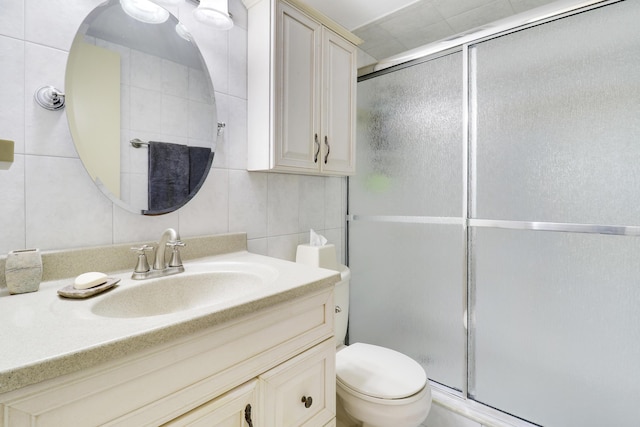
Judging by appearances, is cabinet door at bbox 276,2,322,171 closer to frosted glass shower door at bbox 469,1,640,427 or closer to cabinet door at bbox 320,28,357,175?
cabinet door at bbox 320,28,357,175

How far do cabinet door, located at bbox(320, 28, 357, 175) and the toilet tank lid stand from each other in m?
0.88

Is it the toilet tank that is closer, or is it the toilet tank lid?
the toilet tank lid

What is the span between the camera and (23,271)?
0.72 meters

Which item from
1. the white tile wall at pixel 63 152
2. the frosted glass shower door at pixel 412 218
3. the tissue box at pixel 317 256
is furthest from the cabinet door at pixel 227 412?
the frosted glass shower door at pixel 412 218

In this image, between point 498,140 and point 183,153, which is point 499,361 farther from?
point 183,153

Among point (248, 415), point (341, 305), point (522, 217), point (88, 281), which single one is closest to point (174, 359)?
point (248, 415)

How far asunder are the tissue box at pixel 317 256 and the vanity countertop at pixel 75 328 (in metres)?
0.63

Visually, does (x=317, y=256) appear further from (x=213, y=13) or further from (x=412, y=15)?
(x=412, y=15)

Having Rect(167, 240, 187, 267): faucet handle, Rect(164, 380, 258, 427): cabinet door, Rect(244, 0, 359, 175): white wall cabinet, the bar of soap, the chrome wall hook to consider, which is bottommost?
Rect(164, 380, 258, 427): cabinet door

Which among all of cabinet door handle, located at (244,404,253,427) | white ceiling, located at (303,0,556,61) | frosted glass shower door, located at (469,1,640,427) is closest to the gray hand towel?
cabinet door handle, located at (244,404,253,427)

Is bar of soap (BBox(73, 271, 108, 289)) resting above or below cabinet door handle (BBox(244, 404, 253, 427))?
above

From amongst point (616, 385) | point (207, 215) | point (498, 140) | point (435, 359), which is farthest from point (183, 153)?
point (616, 385)

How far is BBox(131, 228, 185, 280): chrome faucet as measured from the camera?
89 centimetres

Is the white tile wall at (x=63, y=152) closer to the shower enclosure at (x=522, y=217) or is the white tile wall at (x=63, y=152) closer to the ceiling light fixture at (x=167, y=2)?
the ceiling light fixture at (x=167, y=2)
